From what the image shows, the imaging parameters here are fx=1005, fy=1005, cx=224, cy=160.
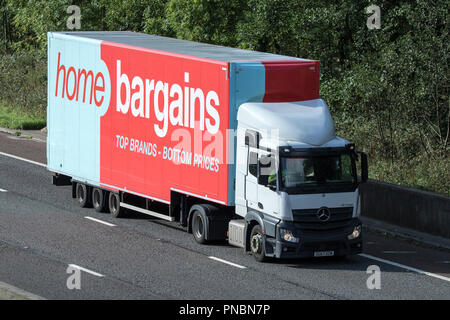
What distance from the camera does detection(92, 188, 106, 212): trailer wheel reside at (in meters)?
23.5

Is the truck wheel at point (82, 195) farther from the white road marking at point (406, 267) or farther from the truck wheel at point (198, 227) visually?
the white road marking at point (406, 267)

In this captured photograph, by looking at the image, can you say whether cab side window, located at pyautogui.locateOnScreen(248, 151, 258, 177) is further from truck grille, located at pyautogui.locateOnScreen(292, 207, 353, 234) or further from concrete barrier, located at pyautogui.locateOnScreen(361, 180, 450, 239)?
concrete barrier, located at pyautogui.locateOnScreen(361, 180, 450, 239)

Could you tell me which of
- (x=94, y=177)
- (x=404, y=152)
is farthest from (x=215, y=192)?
(x=404, y=152)

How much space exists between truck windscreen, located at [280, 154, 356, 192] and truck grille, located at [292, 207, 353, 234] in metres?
0.43

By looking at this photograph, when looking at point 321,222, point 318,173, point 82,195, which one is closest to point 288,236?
point 321,222

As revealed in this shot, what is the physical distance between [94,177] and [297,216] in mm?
6418

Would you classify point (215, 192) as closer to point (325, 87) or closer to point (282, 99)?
point (282, 99)

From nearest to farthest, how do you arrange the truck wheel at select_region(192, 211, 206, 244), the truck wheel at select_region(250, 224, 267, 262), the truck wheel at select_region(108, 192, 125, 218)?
the truck wheel at select_region(250, 224, 267, 262)
the truck wheel at select_region(192, 211, 206, 244)
the truck wheel at select_region(108, 192, 125, 218)

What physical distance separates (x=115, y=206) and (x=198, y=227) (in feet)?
10.4

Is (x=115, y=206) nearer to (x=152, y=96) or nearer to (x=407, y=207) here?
(x=152, y=96)

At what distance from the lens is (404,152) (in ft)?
89.5

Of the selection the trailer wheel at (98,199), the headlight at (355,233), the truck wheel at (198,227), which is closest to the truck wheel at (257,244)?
the truck wheel at (198,227)

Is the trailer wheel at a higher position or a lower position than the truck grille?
lower

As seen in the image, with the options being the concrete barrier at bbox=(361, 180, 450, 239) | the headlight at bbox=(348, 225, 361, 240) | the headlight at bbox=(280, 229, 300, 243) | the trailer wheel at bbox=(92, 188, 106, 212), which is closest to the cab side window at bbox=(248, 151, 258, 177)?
the headlight at bbox=(280, 229, 300, 243)
